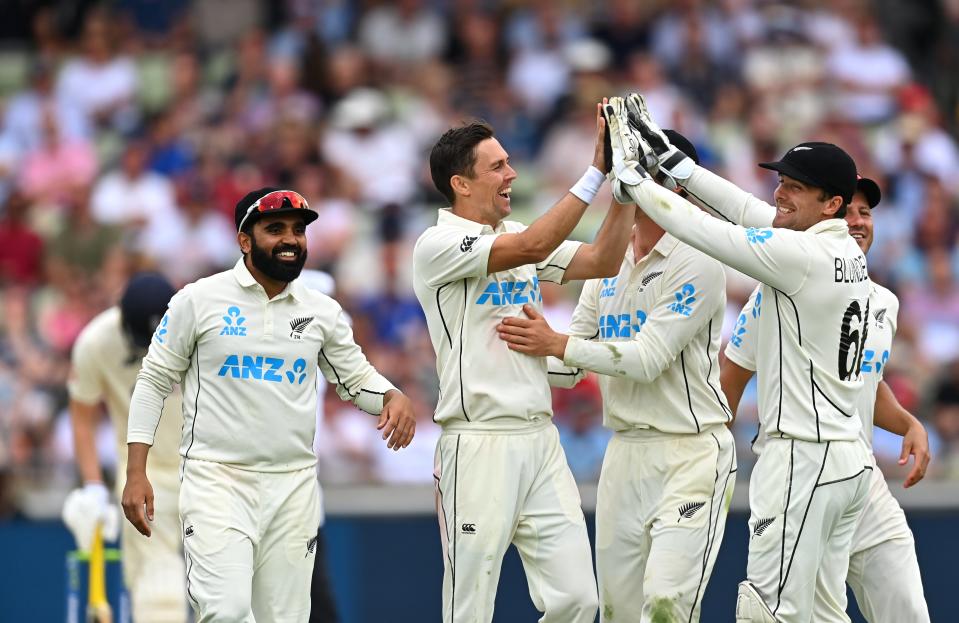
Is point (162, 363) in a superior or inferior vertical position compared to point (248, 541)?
superior

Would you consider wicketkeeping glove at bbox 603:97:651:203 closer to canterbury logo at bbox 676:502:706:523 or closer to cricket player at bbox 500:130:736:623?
cricket player at bbox 500:130:736:623

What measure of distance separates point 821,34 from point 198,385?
1088cm

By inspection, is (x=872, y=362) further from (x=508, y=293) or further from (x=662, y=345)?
(x=508, y=293)

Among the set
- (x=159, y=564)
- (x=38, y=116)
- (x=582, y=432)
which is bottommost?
(x=159, y=564)

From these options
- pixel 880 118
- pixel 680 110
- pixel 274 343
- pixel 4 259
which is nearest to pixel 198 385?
pixel 274 343

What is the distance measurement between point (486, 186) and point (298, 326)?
113 centimetres

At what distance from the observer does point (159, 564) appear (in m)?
9.79

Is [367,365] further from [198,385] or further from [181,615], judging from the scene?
[181,615]

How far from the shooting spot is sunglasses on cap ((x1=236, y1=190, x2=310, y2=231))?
26.3 feet

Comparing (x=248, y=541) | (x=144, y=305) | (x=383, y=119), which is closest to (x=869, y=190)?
(x=248, y=541)

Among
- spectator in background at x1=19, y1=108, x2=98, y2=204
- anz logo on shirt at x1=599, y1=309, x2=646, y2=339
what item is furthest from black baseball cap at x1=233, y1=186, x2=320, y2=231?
spectator in background at x1=19, y1=108, x2=98, y2=204

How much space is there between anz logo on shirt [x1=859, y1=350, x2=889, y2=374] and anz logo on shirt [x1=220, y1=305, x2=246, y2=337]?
298 cm

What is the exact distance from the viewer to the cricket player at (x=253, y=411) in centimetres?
789

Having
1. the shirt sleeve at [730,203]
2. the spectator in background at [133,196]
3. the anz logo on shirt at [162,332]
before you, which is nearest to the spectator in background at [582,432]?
the shirt sleeve at [730,203]
